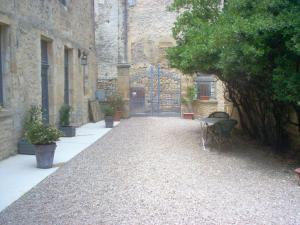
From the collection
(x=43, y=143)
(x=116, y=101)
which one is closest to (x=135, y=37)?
(x=116, y=101)

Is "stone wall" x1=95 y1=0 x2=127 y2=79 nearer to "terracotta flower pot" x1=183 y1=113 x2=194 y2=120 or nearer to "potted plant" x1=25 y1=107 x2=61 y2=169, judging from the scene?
"terracotta flower pot" x1=183 y1=113 x2=194 y2=120

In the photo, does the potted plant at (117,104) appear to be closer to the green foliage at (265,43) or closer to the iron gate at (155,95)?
the iron gate at (155,95)

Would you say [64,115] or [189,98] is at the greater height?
[189,98]

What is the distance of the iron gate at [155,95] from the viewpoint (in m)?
18.2

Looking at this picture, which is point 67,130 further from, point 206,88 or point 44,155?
point 206,88

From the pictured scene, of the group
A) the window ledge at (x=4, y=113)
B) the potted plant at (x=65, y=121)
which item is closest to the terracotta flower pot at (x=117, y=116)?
the potted plant at (x=65, y=121)

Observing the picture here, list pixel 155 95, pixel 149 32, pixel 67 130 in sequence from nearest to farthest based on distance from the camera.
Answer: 1. pixel 67 130
2. pixel 155 95
3. pixel 149 32

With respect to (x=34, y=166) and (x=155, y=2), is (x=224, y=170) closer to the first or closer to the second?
(x=34, y=166)

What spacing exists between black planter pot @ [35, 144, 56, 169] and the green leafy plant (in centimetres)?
1066

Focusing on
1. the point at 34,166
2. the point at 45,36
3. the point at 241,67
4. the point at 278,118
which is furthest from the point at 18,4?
the point at 278,118

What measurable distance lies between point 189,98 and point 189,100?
10 cm

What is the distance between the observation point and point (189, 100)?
1647 cm

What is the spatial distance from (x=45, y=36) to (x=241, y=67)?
5620mm

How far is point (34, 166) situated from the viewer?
662cm
